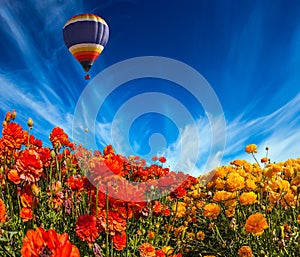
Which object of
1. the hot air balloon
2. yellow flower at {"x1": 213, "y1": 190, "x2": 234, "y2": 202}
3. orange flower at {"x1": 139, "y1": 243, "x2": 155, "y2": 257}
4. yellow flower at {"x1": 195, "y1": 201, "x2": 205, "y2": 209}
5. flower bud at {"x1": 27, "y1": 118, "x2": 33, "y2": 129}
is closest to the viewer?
orange flower at {"x1": 139, "y1": 243, "x2": 155, "y2": 257}

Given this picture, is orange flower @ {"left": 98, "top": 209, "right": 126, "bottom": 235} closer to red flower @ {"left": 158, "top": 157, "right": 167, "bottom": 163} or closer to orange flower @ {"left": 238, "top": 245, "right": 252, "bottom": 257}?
orange flower @ {"left": 238, "top": 245, "right": 252, "bottom": 257}

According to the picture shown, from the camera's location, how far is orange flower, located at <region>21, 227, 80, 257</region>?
0.78 m

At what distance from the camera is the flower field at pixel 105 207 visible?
152 cm

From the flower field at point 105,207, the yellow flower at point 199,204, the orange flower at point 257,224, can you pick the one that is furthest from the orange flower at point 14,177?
the yellow flower at point 199,204

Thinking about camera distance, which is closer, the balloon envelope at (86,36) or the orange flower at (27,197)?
the orange flower at (27,197)

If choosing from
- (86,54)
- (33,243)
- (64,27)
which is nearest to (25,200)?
(33,243)

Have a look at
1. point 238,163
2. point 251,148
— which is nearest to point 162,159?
point 238,163

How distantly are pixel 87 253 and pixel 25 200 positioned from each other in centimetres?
47

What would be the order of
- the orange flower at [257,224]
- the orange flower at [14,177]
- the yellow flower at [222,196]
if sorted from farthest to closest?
the yellow flower at [222,196]
the orange flower at [257,224]
the orange flower at [14,177]

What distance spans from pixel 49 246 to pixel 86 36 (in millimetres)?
11594

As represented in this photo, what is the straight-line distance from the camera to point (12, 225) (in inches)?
87.4

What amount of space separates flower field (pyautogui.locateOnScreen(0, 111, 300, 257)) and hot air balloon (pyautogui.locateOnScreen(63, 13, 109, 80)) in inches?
344

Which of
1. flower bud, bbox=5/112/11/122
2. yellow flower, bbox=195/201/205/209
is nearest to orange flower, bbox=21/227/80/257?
flower bud, bbox=5/112/11/122

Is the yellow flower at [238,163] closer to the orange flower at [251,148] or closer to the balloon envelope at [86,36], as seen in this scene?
the orange flower at [251,148]
